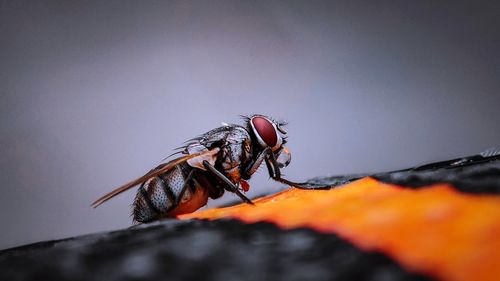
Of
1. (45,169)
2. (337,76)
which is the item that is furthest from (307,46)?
(45,169)

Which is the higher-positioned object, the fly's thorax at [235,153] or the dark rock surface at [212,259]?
the fly's thorax at [235,153]

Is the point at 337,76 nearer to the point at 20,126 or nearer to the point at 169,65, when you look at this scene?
the point at 169,65

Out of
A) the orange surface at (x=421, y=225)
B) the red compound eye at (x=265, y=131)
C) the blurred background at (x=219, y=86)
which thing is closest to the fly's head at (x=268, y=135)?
the red compound eye at (x=265, y=131)

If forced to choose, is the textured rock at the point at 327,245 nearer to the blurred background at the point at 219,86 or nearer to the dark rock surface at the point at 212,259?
the dark rock surface at the point at 212,259

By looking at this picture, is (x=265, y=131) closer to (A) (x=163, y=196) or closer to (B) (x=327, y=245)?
(A) (x=163, y=196)

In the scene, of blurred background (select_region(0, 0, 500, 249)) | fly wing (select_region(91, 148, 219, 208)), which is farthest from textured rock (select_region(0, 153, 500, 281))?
blurred background (select_region(0, 0, 500, 249))

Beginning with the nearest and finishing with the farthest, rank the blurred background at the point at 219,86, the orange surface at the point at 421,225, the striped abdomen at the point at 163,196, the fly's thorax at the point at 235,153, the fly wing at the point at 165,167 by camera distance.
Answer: the orange surface at the point at 421,225
the fly wing at the point at 165,167
the striped abdomen at the point at 163,196
the fly's thorax at the point at 235,153
the blurred background at the point at 219,86

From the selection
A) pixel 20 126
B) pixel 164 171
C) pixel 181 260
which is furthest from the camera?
pixel 20 126
